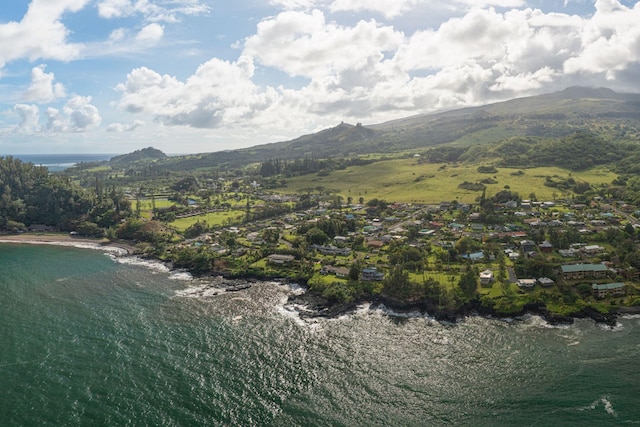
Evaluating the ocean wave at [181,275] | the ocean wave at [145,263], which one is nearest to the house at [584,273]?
the ocean wave at [181,275]

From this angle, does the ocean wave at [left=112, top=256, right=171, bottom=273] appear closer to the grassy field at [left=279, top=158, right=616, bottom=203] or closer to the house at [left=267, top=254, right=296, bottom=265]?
the house at [left=267, top=254, right=296, bottom=265]

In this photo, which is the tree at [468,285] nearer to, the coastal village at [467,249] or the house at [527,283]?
the coastal village at [467,249]

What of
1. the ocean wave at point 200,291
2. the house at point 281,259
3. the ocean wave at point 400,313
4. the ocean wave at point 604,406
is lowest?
the ocean wave at point 604,406

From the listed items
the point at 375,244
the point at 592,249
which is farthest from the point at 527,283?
the point at 375,244

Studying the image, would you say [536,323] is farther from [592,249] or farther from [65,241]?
[65,241]

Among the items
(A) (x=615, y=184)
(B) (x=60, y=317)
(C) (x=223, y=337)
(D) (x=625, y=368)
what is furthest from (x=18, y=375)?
(A) (x=615, y=184)

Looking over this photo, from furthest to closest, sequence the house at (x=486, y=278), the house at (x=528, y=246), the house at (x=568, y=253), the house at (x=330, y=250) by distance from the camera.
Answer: the house at (x=330, y=250) < the house at (x=528, y=246) < the house at (x=568, y=253) < the house at (x=486, y=278)

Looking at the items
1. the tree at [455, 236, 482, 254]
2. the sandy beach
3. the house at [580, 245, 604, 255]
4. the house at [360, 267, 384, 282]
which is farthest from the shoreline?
the sandy beach
